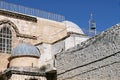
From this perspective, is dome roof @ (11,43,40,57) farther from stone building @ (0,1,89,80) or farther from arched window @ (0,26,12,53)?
arched window @ (0,26,12,53)

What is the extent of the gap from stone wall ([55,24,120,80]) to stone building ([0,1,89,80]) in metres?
1.13

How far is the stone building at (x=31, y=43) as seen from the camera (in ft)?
55.5

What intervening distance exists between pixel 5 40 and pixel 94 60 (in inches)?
296

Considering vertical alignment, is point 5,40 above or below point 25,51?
above

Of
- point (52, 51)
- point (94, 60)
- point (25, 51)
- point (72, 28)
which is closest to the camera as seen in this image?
point (94, 60)

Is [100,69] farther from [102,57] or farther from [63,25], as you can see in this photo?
[63,25]

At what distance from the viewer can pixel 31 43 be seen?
812 inches

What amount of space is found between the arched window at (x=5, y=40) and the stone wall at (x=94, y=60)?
14.9ft

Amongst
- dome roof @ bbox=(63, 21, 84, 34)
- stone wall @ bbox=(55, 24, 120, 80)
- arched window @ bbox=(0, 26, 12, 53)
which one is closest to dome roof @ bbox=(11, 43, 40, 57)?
stone wall @ bbox=(55, 24, 120, 80)

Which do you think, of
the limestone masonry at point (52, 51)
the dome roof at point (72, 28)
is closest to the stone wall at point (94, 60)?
the limestone masonry at point (52, 51)

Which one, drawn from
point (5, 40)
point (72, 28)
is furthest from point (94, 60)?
point (72, 28)

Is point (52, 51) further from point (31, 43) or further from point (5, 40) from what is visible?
point (5, 40)

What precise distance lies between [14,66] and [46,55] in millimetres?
3187

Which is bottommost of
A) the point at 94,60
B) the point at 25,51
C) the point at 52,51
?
the point at 94,60
